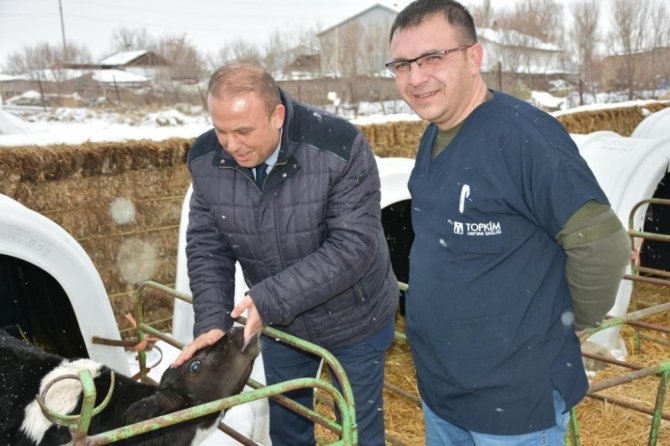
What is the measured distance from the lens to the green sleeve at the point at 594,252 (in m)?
1.69

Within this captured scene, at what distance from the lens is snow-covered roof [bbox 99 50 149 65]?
4722 centimetres

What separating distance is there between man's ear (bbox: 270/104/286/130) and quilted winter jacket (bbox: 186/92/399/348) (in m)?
0.04

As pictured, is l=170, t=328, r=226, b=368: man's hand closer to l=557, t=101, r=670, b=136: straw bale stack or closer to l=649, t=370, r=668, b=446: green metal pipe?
l=649, t=370, r=668, b=446: green metal pipe

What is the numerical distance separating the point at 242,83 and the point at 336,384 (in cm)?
139

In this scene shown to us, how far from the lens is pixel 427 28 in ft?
6.20

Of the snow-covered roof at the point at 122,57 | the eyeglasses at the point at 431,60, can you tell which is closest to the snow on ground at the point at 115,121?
the eyeglasses at the point at 431,60

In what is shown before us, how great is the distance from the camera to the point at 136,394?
249cm

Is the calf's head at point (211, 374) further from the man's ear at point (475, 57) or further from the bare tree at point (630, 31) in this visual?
the bare tree at point (630, 31)

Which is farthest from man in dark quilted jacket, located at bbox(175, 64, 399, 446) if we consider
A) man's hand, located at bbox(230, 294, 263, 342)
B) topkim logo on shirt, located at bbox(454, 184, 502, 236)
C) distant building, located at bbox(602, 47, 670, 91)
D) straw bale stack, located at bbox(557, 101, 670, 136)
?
distant building, located at bbox(602, 47, 670, 91)

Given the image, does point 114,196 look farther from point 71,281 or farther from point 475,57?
point 475,57

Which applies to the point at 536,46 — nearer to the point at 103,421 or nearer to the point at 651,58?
the point at 651,58

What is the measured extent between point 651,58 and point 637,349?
30799mm

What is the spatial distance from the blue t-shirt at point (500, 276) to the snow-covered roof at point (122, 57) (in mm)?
47761

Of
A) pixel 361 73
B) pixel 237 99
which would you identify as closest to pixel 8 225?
pixel 237 99
